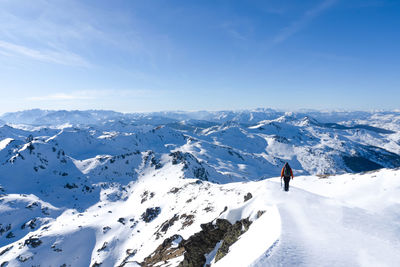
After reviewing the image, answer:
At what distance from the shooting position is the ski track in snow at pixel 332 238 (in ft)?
34.4

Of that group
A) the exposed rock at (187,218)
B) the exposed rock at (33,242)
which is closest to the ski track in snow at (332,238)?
the exposed rock at (187,218)

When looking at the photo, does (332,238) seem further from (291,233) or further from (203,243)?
(203,243)

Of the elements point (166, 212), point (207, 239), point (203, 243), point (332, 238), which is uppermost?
point (332, 238)

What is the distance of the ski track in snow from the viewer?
413 inches

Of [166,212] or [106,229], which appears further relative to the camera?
[106,229]

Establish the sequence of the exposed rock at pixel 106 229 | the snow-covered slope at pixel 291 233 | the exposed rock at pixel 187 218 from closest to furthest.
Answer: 1. the snow-covered slope at pixel 291 233
2. the exposed rock at pixel 187 218
3. the exposed rock at pixel 106 229

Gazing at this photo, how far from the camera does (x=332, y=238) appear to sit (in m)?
12.6

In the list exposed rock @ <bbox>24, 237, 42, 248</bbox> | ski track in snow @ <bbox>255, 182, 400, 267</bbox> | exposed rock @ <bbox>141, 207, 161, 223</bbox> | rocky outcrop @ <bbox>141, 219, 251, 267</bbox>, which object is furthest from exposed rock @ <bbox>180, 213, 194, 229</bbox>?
exposed rock @ <bbox>24, 237, 42, 248</bbox>

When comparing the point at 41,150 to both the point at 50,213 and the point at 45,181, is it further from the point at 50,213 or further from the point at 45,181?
the point at 50,213

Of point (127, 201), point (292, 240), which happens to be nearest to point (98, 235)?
point (127, 201)

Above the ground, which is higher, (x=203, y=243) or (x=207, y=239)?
(x=207, y=239)

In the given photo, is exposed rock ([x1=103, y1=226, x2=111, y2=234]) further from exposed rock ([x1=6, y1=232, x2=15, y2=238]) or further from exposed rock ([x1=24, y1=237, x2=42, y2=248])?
exposed rock ([x1=6, y1=232, x2=15, y2=238])

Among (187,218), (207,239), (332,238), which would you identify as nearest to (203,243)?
(207,239)

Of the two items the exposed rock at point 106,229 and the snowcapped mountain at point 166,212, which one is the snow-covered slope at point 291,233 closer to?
the snowcapped mountain at point 166,212
